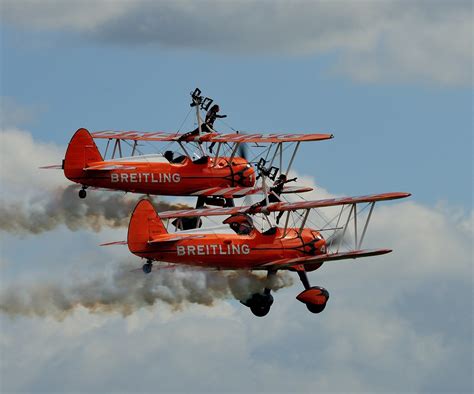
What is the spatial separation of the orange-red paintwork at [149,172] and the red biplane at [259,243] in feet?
9.07

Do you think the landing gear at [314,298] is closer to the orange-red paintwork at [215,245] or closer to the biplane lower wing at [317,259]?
the biplane lower wing at [317,259]

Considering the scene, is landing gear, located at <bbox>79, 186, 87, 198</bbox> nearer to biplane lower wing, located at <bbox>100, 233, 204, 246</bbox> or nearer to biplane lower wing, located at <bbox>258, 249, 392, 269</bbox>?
biplane lower wing, located at <bbox>100, 233, 204, 246</bbox>

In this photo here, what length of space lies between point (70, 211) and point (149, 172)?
261 cm

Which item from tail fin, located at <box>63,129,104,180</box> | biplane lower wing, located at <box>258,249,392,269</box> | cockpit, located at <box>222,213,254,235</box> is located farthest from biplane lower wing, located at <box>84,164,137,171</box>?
biplane lower wing, located at <box>258,249,392,269</box>

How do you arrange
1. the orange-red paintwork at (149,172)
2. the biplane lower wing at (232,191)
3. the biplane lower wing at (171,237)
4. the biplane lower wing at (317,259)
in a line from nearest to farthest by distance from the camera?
1. the biplane lower wing at (171,237)
2. the biplane lower wing at (317,259)
3. the orange-red paintwork at (149,172)
4. the biplane lower wing at (232,191)

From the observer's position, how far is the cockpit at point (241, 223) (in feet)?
217

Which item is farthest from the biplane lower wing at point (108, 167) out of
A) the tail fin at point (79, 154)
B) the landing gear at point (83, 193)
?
the landing gear at point (83, 193)

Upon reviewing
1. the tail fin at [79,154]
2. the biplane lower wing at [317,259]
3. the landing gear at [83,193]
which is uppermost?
the tail fin at [79,154]

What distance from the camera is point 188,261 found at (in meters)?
65.1

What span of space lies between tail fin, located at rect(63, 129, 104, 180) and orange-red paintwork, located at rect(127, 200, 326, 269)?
17.2 feet

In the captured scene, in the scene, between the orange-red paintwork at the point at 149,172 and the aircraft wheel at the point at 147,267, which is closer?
the aircraft wheel at the point at 147,267

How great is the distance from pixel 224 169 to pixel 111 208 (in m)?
3.49

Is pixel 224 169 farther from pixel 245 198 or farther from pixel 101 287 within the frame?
pixel 101 287

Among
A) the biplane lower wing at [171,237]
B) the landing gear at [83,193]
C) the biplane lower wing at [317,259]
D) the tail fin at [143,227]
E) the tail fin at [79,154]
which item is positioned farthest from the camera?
the landing gear at [83,193]
